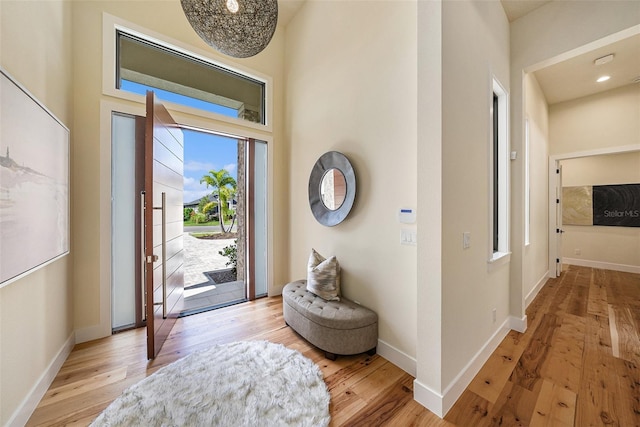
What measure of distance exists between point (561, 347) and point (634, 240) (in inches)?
187

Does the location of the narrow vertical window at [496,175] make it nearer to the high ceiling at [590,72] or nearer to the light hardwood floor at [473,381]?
the light hardwood floor at [473,381]

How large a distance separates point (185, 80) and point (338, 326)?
328 cm

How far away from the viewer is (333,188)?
257 cm

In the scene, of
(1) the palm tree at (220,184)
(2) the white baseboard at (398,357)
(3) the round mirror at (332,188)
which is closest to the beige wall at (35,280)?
(3) the round mirror at (332,188)

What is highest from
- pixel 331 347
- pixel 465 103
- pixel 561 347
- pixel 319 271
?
pixel 465 103

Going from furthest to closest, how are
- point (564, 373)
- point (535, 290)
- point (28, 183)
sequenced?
point (535, 290)
point (564, 373)
point (28, 183)

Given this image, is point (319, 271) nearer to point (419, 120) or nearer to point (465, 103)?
point (419, 120)

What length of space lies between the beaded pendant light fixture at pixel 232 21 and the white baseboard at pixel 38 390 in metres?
2.52

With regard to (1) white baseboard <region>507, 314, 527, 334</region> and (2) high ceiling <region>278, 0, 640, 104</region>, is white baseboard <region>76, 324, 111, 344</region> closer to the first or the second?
(1) white baseboard <region>507, 314, 527, 334</region>

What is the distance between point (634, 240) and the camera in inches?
185

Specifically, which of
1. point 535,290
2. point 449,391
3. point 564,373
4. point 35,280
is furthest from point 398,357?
point 535,290

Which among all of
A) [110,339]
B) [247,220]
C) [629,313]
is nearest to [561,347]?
[629,313]

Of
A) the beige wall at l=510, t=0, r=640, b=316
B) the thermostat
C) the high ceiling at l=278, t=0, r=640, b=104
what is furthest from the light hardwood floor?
the high ceiling at l=278, t=0, r=640, b=104

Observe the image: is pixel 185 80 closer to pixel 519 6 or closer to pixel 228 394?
pixel 228 394
